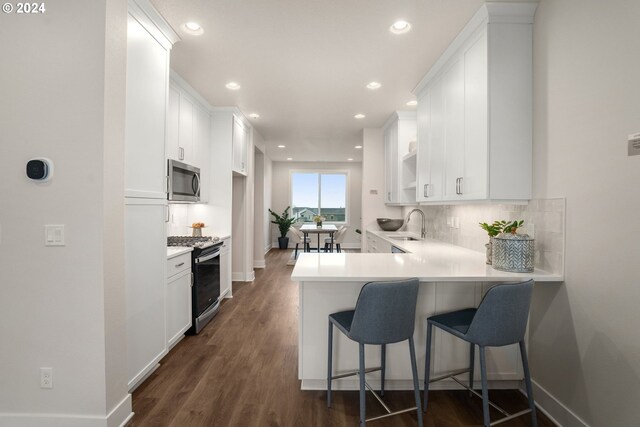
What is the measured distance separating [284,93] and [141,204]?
7.52 feet

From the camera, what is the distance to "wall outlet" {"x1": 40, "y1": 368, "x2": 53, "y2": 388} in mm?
1788

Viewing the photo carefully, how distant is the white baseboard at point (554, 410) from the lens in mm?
1802

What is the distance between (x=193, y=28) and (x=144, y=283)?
6.41 ft

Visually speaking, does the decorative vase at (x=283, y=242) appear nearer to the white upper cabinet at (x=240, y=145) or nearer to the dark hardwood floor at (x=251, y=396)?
the white upper cabinet at (x=240, y=145)

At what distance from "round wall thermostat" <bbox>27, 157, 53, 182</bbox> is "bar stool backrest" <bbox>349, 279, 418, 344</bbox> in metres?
1.82

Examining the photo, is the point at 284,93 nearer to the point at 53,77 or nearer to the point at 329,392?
the point at 53,77

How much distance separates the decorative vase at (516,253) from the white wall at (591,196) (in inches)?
7.8

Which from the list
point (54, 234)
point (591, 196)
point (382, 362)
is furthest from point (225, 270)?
point (591, 196)

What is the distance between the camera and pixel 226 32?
2.53m

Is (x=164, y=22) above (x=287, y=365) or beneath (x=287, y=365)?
above

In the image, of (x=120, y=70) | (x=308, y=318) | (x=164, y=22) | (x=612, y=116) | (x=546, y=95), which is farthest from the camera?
(x=164, y=22)

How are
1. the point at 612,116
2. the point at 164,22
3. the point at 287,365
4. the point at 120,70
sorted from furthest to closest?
the point at 287,365 → the point at 164,22 → the point at 120,70 → the point at 612,116

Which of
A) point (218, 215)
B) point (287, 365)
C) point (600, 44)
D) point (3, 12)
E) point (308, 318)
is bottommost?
point (287, 365)

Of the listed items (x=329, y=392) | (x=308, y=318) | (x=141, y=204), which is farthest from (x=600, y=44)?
(x=141, y=204)
